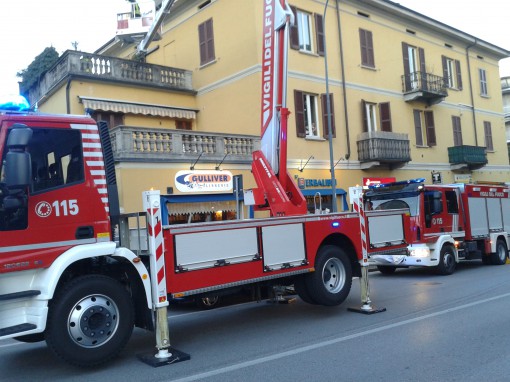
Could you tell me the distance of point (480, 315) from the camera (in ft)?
25.6

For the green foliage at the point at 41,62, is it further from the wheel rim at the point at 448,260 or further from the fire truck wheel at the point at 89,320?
the fire truck wheel at the point at 89,320

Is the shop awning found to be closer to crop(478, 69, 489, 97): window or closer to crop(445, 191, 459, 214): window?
crop(445, 191, 459, 214): window

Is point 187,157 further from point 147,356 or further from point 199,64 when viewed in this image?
point 147,356

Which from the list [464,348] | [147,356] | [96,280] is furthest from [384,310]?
[96,280]

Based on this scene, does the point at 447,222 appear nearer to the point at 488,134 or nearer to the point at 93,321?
the point at 93,321

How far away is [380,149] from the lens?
876 inches

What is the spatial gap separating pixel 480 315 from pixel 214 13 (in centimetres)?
1704

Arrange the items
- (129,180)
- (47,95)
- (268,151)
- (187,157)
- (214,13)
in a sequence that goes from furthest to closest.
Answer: (214,13)
(47,95)
(187,157)
(129,180)
(268,151)

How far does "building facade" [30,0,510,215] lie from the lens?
17.3 metres

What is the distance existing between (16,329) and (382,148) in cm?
1943

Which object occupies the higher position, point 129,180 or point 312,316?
point 129,180

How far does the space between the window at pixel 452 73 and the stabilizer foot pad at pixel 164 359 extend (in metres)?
26.1

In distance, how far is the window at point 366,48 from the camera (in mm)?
23125

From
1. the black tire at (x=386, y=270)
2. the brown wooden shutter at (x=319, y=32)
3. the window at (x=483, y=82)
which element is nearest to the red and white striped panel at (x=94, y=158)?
the black tire at (x=386, y=270)
